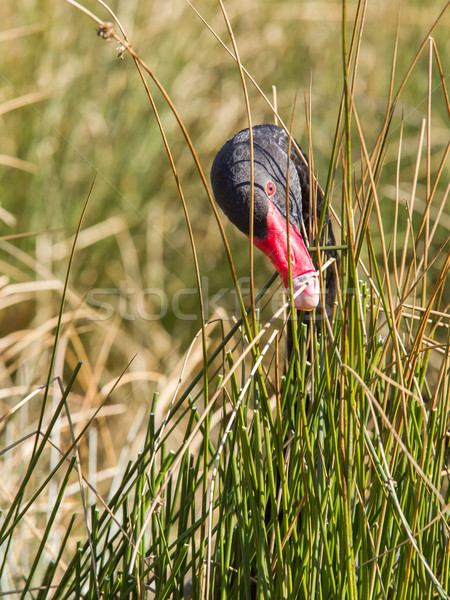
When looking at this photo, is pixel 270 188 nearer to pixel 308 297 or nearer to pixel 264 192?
pixel 264 192

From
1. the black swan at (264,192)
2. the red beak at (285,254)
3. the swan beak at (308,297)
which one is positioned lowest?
the swan beak at (308,297)

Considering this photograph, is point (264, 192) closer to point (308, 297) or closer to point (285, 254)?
point (285, 254)

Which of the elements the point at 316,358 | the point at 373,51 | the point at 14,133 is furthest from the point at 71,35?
the point at 316,358

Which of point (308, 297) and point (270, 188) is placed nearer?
point (308, 297)

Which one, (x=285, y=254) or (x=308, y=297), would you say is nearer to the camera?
(x=308, y=297)

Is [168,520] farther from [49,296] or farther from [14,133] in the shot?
[14,133]

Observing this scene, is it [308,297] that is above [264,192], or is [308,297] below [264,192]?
below

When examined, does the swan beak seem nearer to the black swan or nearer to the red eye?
the black swan

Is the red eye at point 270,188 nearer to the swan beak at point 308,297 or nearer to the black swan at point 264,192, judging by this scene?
the black swan at point 264,192

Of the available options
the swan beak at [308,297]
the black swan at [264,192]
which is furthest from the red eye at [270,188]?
the swan beak at [308,297]

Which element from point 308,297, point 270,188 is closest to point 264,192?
point 270,188

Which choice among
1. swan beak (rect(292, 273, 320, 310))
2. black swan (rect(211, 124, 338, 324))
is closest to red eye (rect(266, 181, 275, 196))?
black swan (rect(211, 124, 338, 324))

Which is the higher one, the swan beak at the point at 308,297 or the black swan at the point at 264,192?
the black swan at the point at 264,192

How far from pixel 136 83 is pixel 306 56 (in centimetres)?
86
